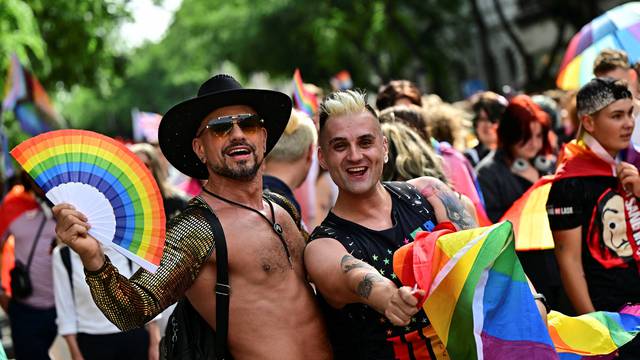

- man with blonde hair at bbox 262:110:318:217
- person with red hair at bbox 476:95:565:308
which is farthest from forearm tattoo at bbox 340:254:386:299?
person with red hair at bbox 476:95:565:308

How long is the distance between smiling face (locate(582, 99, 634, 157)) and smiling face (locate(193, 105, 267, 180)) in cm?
222

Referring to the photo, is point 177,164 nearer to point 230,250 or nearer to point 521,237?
point 230,250

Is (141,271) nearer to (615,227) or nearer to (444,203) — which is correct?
(444,203)

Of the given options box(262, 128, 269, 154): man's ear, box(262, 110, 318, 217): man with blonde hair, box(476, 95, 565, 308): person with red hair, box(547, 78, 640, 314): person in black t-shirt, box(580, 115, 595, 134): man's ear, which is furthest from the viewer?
box(476, 95, 565, 308): person with red hair

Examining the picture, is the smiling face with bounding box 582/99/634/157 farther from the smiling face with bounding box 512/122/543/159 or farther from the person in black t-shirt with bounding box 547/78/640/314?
the smiling face with bounding box 512/122/543/159

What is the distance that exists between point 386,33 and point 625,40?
25.1 m

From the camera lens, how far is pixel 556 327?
4688 mm

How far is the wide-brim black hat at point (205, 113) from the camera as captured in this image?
429 centimetres

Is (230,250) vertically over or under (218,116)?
under

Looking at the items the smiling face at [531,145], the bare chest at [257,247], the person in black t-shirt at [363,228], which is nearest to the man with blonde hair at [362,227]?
the person in black t-shirt at [363,228]

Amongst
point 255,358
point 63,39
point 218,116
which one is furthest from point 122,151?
point 63,39

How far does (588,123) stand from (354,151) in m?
1.97

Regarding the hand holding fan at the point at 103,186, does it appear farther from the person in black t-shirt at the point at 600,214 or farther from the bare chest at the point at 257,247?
the person in black t-shirt at the point at 600,214

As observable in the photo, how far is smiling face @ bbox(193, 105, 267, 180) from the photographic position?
4258 millimetres
